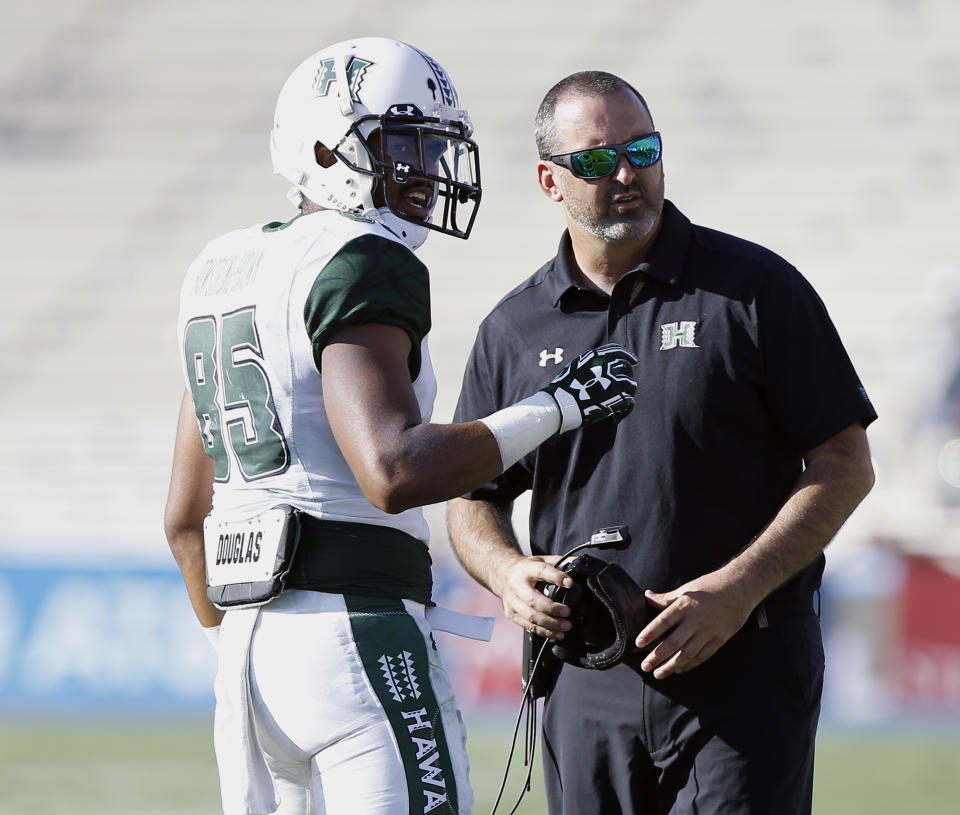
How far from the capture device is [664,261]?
9.97 feet

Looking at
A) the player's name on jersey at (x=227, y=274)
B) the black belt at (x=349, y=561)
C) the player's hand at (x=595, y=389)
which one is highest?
the player's name on jersey at (x=227, y=274)

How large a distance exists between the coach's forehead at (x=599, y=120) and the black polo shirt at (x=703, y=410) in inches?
9.0

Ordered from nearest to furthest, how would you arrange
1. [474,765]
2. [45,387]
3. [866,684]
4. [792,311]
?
1. [792,311]
2. [474,765]
3. [866,684]
4. [45,387]

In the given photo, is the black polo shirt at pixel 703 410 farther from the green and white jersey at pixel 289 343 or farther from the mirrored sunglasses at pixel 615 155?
the green and white jersey at pixel 289 343

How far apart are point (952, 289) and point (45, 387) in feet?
22.4

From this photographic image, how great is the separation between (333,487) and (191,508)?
0.50 meters

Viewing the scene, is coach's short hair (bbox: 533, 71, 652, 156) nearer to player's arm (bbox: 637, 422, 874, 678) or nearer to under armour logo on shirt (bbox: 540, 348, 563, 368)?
under armour logo on shirt (bbox: 540, 348, 563, 368)

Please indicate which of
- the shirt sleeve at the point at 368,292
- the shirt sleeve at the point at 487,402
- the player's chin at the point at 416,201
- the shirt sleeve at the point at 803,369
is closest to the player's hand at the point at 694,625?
the shirt sleeve at the point at 803,369

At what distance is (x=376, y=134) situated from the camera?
2.75 metres

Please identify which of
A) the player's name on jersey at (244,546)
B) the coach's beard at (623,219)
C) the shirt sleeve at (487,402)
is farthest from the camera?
the shirt sleeve at (487,402)

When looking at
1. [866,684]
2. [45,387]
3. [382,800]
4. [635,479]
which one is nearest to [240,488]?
[382,800]

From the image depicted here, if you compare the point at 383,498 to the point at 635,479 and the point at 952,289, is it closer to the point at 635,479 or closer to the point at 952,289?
the point at 635,479

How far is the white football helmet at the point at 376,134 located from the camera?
2738 mm

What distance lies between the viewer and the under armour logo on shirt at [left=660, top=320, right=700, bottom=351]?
295 cm
